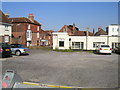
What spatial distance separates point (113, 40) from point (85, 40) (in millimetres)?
5630

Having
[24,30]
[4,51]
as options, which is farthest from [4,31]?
[4,51]

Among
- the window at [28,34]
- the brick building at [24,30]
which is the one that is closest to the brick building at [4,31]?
the brick building at [24,30]

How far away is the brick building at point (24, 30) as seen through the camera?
3834 centimetres

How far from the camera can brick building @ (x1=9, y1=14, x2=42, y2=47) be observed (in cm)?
3834

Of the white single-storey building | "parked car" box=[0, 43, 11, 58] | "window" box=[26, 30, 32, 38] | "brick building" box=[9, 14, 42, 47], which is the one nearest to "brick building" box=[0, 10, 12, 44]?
"brick building" box=[9, 14, 42, 47]

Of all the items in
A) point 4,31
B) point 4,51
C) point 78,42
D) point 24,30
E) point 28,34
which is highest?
point 24,30

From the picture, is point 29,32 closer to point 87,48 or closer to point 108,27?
point 87,48

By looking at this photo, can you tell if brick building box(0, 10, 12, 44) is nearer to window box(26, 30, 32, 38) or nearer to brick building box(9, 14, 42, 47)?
brick building box(9, 14, 42, 47)

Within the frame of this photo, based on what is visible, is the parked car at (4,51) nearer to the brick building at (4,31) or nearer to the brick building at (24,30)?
the brick building at (4,31)

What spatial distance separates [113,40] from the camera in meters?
29.6

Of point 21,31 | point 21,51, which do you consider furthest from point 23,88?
point 21,31

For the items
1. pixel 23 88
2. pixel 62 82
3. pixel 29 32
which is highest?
pixel 29 32

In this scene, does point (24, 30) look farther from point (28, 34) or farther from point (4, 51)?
point (4, 51)

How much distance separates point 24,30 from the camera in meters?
38.7
